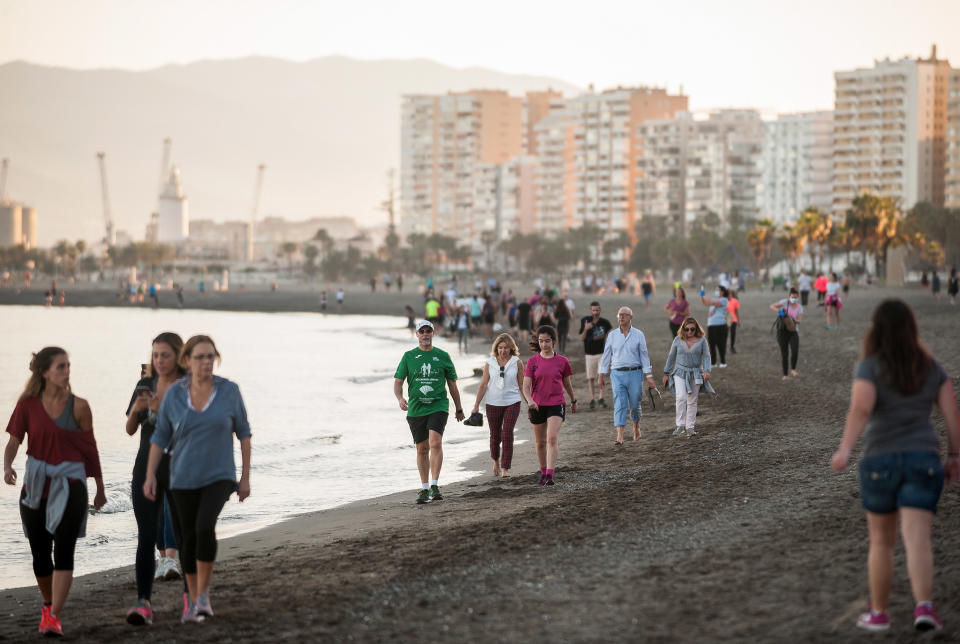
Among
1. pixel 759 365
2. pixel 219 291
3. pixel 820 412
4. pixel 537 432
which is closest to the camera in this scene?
pixel 537 432

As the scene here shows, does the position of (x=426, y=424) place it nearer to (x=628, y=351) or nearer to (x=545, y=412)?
(x=545, y=412)

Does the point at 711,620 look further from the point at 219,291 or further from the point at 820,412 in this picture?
the point at 219,291

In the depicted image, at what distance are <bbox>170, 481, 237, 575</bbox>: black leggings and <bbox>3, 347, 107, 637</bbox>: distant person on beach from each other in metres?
0.52

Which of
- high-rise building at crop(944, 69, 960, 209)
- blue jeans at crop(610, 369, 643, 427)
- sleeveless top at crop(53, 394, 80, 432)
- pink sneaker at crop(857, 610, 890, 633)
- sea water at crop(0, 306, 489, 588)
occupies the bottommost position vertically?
sea water at crop(0, 306, 489, 588)

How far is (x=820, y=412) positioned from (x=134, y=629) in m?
10.9

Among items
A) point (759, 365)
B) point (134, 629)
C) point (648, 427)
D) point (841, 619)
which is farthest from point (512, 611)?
point (759, 365)

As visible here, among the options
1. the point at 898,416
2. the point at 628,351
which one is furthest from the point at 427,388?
the point at 898,416

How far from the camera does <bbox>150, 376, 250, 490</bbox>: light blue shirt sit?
6129mm

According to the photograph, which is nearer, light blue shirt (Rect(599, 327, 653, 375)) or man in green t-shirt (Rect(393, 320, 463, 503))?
man in green t-shirt (Rect(393, 320, 463, 503))

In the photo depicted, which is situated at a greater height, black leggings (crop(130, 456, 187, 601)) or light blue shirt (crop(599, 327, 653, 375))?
light blue shirt (crop(599, 327, 653, 375))

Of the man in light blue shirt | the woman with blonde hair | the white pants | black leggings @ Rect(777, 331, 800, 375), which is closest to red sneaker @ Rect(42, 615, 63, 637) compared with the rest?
the woman with blonde hair

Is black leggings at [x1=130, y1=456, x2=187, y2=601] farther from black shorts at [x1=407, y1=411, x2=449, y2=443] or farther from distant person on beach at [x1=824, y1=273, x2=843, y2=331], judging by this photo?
distant person on beach at [x1=824, y1=273, x2=843, y2=331]

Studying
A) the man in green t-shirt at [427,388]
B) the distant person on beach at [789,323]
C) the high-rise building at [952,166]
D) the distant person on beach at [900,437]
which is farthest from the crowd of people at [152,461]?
the high-rise building at [952,166]

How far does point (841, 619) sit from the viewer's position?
580 centimetres
